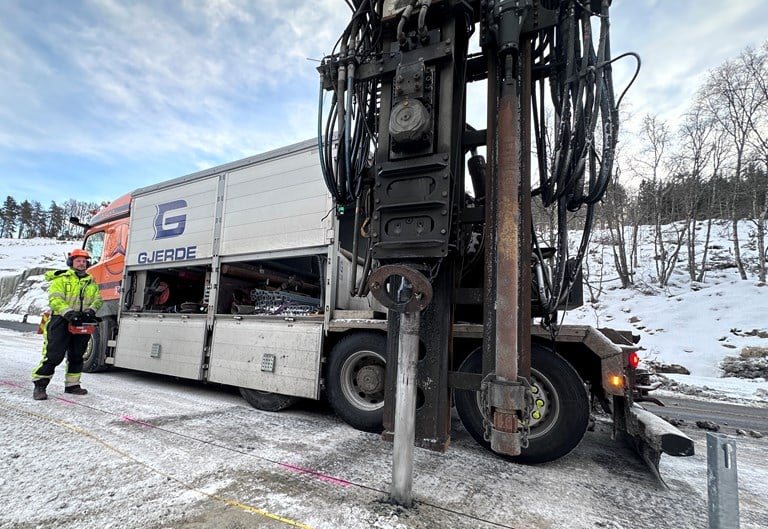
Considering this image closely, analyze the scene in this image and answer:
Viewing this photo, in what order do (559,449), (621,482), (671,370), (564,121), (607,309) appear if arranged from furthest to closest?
(607,309), (671,370), (559,449), (621,482), (564,121)

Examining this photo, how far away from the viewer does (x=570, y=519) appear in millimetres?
2164

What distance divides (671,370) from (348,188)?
1056 centimetres

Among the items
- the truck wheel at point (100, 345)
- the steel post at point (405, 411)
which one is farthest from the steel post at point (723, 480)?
the truck wheel at point (100, 345)

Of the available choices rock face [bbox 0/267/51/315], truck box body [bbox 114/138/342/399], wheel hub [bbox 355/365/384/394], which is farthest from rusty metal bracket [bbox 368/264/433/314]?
rock face [bbox 0/267/51/315]

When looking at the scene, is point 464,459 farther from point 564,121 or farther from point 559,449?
point 564,121

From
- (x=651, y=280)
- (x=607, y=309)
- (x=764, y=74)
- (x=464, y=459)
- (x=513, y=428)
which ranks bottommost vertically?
(x=464, y=459)

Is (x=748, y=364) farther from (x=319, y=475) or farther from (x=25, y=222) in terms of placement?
(x=25, y=222)

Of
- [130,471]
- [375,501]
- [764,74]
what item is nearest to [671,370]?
[375,501]

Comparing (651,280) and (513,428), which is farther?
(651,280)

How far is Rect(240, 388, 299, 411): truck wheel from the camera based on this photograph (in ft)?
14.4

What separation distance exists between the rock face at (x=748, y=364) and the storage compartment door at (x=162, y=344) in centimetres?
1178

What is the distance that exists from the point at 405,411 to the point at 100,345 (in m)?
6.62

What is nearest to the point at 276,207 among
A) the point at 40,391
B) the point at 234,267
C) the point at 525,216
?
the point at 234,267

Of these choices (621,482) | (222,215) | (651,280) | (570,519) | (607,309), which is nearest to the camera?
(570,519)
